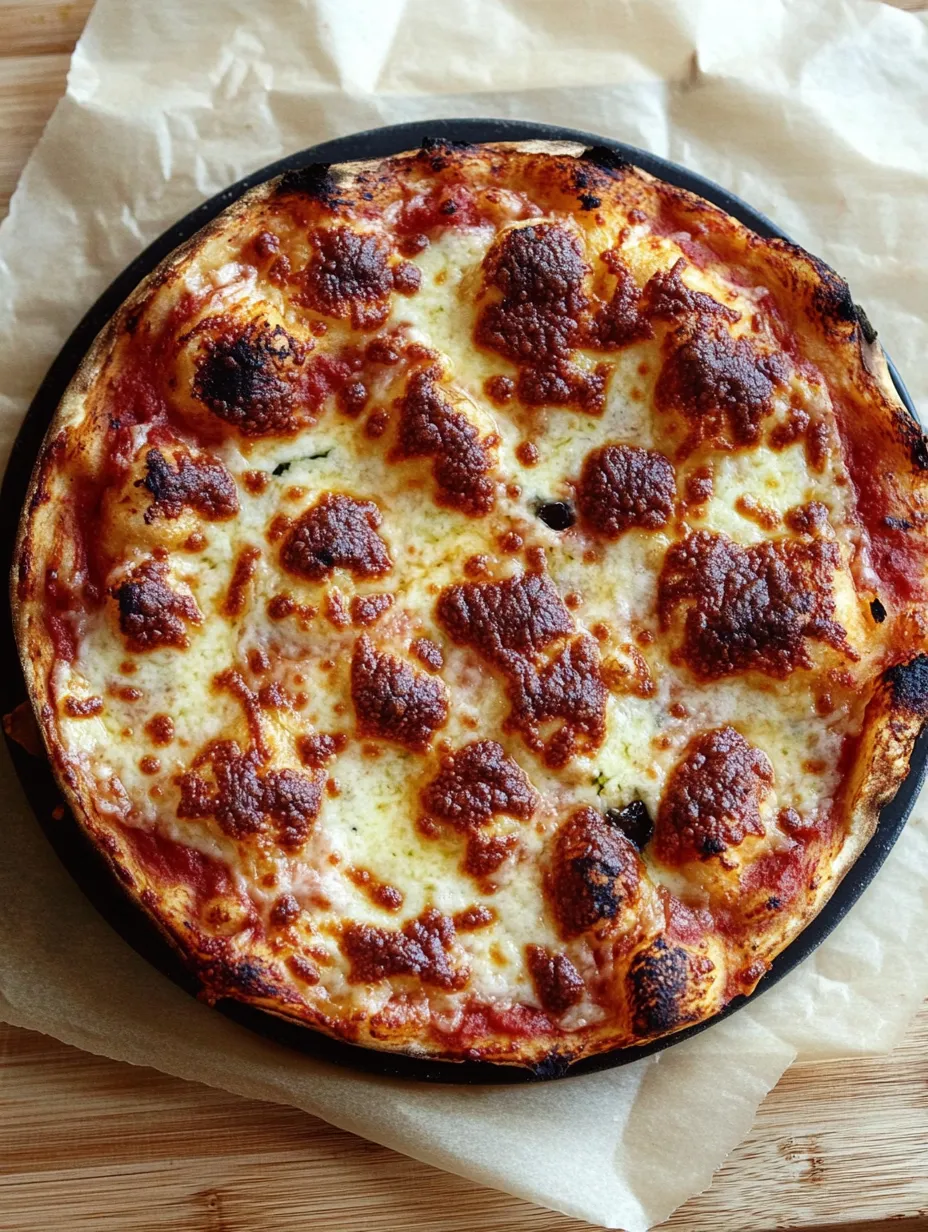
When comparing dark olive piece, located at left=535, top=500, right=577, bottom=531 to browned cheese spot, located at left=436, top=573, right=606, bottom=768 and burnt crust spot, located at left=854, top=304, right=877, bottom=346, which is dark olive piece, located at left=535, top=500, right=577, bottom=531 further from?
burnt crust spot, located at left=854, top=304, right=877, bottom=346

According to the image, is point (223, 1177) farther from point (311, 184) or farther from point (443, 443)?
point (311, 184)

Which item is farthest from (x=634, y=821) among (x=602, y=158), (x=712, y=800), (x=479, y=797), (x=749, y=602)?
(x=602, y=158)

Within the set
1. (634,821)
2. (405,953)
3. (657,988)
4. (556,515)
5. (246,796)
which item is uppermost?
(556,515)

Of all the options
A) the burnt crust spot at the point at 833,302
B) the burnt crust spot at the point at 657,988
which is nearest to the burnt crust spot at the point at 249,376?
the burnt crust spot at the point at 833,302

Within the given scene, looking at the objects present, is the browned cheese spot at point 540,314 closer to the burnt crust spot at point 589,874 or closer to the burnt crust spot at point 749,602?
the burnt crust spot at point 749,602

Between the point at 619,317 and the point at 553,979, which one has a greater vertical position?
the point at 619,317

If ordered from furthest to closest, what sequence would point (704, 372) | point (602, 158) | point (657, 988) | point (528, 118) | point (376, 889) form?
point (528, 118) → point (602, 158) → point (704, 372) → point (376, 889) → point (657, 988)

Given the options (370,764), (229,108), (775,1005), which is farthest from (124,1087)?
(229,108)

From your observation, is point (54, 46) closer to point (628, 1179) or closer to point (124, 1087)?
point (124, 1087)
